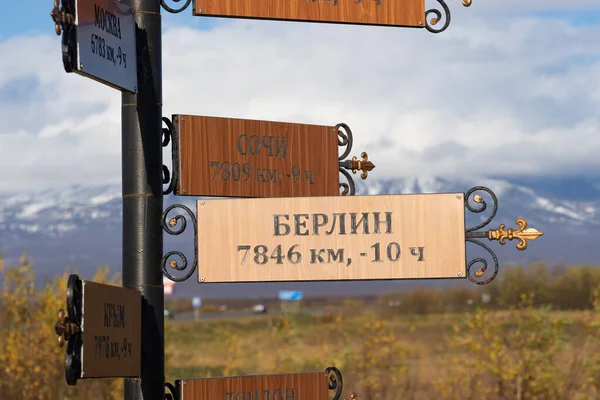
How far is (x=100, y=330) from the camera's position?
491cm

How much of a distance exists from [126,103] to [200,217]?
712 mm

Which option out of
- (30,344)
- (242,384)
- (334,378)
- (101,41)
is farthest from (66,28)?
(30,344)

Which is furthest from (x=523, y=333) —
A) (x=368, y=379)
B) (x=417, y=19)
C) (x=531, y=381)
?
(x=417, y=19)

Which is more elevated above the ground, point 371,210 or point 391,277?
point 371,210

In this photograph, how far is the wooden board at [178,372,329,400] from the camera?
18.6 ft

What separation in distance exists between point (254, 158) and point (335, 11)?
96cm

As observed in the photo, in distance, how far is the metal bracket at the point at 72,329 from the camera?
4695 mm

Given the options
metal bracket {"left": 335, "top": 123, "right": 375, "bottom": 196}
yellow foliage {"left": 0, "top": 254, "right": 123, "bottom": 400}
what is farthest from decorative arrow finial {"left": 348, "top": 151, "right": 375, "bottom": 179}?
yellow foliage {"left": 0, "top": 254, "right": 123, "bottom": 400}

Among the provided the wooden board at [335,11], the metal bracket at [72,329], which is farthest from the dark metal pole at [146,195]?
the metal bracket at [72,329]

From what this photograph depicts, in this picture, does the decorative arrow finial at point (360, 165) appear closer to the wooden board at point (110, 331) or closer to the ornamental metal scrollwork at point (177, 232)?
the ornamental metal scrollwork at point (177, 232)

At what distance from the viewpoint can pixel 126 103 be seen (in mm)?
5559

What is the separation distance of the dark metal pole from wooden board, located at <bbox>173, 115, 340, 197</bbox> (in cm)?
21

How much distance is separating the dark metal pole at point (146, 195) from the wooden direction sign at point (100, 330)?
0.12 m

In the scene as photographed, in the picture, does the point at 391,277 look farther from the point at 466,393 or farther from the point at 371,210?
the point at 466,393
